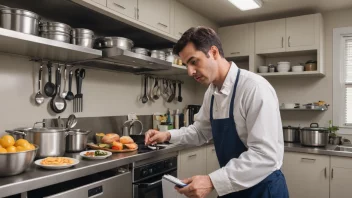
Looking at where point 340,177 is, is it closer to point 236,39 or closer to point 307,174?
point 307,174

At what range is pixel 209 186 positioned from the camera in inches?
42.2

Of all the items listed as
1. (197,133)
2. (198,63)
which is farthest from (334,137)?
(198,63)

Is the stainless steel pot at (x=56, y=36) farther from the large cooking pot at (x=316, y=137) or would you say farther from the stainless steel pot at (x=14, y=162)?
the large cooking pot at (x=316, y=137)

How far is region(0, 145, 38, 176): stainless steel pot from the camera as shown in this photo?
1.20 metres

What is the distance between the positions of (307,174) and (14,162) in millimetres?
2434

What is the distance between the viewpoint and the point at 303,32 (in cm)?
298

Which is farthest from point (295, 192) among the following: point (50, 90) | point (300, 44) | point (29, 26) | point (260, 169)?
point (29, 26)

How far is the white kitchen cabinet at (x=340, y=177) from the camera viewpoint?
2418 mm

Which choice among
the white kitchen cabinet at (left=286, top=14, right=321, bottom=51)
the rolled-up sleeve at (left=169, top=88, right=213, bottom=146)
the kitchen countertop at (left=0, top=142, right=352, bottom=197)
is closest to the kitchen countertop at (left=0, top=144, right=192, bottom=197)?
the kitchen countertop at (left=0, top=142, right=352, bottom=197)

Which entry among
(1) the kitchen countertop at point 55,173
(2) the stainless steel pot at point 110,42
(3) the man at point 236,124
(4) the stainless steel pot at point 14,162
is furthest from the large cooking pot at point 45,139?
(3) the man at point 236,124

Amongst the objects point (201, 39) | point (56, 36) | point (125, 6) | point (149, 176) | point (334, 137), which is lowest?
point (149, 176)

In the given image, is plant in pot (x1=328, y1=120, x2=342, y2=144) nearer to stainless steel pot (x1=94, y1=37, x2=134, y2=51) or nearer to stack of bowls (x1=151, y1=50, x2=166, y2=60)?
stack of bowls (x1=151, y1=50, x2=166, y2=60)

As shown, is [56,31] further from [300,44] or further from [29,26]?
[300,44]

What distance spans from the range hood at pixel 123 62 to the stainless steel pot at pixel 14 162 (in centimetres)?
89
